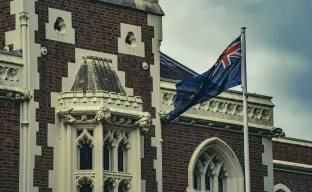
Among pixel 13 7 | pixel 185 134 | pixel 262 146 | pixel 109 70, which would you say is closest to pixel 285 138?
pixel 262 146

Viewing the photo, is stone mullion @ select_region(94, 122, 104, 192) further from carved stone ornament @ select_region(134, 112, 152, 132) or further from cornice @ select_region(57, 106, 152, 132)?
carved stone ornament @ select_region(134, 112, 152, 132)

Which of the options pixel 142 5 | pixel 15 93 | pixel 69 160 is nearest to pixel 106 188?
pixel 69 160

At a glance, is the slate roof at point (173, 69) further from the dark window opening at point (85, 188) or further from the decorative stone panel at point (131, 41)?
the dark window opening at point (85, 188)

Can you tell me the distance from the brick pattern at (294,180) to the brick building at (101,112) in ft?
10.8

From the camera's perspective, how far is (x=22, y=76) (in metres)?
45.1

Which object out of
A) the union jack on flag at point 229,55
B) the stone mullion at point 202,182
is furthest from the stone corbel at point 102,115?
the stone mullion at point 202,182

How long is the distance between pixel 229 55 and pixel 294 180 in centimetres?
1222

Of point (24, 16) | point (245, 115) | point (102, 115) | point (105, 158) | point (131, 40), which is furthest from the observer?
point (131, 40)

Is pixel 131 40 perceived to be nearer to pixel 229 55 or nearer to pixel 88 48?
pixel 88 48

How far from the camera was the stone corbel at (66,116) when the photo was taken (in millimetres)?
45344

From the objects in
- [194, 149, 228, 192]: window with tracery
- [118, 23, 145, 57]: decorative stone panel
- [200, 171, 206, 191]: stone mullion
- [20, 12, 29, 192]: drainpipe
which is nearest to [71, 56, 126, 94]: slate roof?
[118, 23, 145, 57]: decorative stone panel

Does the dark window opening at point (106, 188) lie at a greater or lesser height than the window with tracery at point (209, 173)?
lesser

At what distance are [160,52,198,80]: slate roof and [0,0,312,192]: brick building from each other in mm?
195

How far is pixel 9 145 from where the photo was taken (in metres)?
44.2
